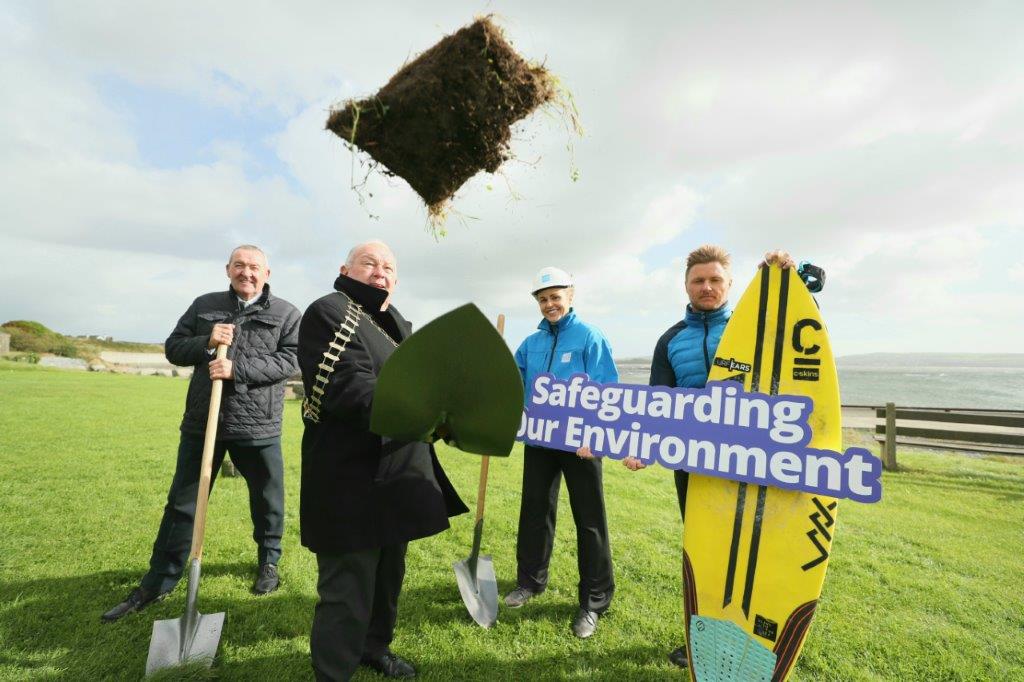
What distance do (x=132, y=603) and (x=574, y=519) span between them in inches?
114

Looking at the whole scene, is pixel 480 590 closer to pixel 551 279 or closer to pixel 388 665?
pixel 388 665

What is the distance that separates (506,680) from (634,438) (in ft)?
4.92

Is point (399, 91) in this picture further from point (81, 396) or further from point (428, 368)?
point (81, 396)

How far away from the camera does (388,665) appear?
8.36 feet

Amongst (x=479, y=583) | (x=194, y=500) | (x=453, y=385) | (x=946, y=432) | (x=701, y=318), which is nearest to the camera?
(x=453, y=385)

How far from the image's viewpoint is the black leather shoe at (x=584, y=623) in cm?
301

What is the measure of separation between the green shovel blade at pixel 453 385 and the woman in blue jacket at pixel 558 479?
1182mm

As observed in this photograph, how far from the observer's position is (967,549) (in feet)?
15.8

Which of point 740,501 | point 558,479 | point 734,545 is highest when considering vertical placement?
point 740,501

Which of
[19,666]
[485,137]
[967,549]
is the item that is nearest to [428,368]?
[485,137]

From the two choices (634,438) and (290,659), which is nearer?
(290,659)

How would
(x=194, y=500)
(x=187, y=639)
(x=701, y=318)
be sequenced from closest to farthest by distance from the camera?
(x=187, y=639) → (x=701, y=318) → (x=194, y=500)

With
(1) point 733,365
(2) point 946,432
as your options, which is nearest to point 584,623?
(1) point 733,365

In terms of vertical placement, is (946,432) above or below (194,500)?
above
